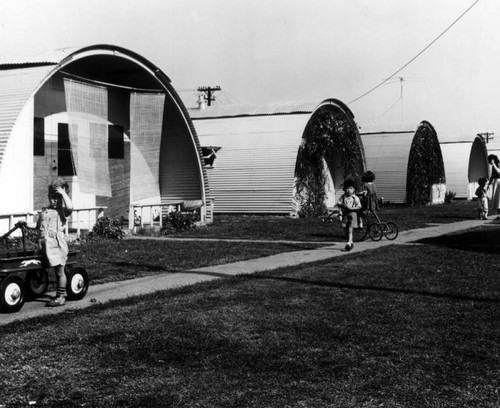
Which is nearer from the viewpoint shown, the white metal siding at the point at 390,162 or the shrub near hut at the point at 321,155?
the shrub near hut at the point at 321,155

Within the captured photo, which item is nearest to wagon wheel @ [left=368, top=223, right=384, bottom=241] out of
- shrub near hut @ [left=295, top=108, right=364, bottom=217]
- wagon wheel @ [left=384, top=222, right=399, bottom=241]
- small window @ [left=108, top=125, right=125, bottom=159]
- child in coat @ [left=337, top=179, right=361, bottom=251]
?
wagon wheel @ [left=384, top=222, right=399, bottom=241]

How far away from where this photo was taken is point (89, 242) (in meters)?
15.4

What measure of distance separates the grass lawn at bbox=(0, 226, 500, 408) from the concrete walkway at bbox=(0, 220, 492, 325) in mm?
380

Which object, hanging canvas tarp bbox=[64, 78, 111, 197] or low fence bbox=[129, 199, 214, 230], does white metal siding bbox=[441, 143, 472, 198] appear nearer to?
low fence bbox=[129, 199, 214, 230]

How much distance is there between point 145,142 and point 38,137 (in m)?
4.08

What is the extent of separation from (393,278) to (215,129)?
19838 millimetres

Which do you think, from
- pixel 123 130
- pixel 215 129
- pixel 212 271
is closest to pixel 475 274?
pixel 212 271

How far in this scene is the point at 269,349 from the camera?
5672 millimetres

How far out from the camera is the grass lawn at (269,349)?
452 cm

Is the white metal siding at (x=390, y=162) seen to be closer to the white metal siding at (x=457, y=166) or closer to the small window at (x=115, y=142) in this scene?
the white metal siding at (x=457, y=166)

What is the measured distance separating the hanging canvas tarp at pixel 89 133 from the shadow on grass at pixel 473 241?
798 cm

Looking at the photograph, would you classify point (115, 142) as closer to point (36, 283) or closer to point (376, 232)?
point (376, 232)

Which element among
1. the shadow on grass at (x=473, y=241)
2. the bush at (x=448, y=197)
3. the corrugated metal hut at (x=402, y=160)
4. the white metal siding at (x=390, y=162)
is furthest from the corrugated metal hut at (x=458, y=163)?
the shadow on grass at (x=473, y=241)

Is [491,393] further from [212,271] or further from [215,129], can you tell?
[215,129]
